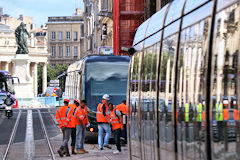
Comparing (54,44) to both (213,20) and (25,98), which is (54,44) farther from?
(213,20)

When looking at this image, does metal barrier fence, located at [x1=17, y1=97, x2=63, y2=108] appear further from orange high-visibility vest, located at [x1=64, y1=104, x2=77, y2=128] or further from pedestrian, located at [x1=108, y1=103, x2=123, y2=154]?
orange high-visibility vest, located at [x1=64, y1=104, x2=77, y2=128]

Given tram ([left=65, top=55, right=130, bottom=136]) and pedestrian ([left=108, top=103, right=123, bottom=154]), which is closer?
pedestrian ([left=108, top=103, right=123, bottom=154])

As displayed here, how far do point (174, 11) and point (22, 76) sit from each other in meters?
66.4

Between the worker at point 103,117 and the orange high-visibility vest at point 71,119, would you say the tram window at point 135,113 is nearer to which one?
the orange high-visibility vest at point 71,119

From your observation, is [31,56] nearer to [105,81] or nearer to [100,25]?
[100,25]

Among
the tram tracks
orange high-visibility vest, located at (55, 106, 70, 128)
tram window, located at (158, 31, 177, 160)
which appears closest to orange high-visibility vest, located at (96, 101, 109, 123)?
the tram tracks

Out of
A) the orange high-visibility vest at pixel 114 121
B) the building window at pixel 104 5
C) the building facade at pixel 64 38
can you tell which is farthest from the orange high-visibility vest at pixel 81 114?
the building facade at pixel 64 38

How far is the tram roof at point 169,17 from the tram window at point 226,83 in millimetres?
158

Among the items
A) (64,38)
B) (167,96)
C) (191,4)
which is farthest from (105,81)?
(64,38)

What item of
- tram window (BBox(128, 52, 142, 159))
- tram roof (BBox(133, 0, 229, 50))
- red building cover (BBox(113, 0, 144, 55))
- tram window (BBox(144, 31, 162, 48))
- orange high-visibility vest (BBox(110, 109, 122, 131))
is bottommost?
orange high-visibility vest (BBox(110, 109, 122, 131))

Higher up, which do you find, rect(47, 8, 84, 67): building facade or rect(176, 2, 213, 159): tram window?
rect(47, 8, 84, 67): building facade

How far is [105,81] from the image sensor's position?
22125 mm

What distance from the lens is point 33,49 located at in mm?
134500

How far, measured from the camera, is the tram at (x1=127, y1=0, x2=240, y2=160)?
15.2 ft
